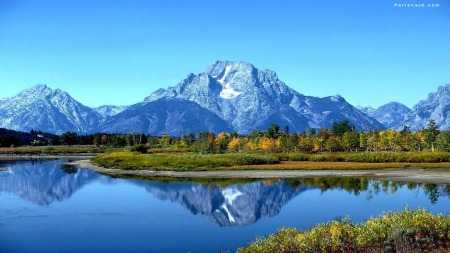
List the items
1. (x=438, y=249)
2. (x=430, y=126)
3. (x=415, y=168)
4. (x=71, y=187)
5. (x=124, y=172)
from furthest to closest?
(x=430, y=126)
(x=124, y=172)
(x=415, y=168)
(x=71, y=187)
(x=438, y=249)

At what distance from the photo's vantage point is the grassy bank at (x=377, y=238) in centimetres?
1792

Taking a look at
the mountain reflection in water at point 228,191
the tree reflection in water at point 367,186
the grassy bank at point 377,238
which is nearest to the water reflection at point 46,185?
the mountain reflection in water at point 228,191

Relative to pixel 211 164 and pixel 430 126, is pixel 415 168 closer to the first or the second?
pixel 211 164

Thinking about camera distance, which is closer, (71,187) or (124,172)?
(71,187)

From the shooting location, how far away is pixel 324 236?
19.6 metres

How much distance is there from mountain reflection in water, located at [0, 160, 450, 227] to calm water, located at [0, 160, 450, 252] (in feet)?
0.32

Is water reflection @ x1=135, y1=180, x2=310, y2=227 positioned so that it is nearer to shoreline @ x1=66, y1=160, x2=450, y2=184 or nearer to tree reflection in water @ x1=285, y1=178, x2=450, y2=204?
tree reflection in water @ x1=285, y1=178, x2=450, y2=204

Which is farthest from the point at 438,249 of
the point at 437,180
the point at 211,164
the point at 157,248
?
the point at 211,164

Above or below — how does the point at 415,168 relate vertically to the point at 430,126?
below

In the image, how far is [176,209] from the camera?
1580 inches

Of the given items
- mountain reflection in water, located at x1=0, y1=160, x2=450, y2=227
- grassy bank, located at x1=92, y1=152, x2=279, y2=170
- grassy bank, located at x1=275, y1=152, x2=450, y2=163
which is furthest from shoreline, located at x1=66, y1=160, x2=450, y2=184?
grassy bank, located at x1=275, y1=152, x2=450, y2=163

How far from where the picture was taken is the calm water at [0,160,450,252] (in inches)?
1080

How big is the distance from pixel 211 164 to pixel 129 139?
9113 centimetres

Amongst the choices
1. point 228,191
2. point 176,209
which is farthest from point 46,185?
point 176,209
